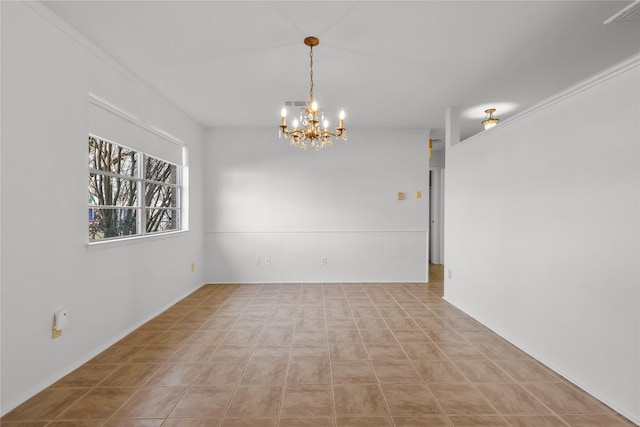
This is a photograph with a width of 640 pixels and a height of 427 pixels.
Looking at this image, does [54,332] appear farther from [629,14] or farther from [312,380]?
[629,14]

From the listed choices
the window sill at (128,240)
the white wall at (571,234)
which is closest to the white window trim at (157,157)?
the window sill at (128,240)

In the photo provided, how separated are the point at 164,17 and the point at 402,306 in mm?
3813

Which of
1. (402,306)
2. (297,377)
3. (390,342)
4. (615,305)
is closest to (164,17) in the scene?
(297,377)

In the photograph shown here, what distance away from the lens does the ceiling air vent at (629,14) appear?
6.30ft

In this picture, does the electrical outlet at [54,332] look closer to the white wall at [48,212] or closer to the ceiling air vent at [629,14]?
the white wall at [48,212]

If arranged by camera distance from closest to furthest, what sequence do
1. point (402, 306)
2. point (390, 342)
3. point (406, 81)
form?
point (390, 342)
point (406, 81)
point (402, 306)

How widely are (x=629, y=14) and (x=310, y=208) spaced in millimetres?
4125

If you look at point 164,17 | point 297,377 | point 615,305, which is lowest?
point 297,377

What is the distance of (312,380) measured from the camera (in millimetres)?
2252

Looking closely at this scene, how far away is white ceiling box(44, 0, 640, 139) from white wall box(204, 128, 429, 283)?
1306mm

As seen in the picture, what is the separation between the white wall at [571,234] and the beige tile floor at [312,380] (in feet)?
0.70

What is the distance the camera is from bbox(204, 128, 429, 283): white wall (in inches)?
209

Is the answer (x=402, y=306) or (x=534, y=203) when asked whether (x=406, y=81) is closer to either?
(x=534, y=203)

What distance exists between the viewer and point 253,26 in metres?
2.36
